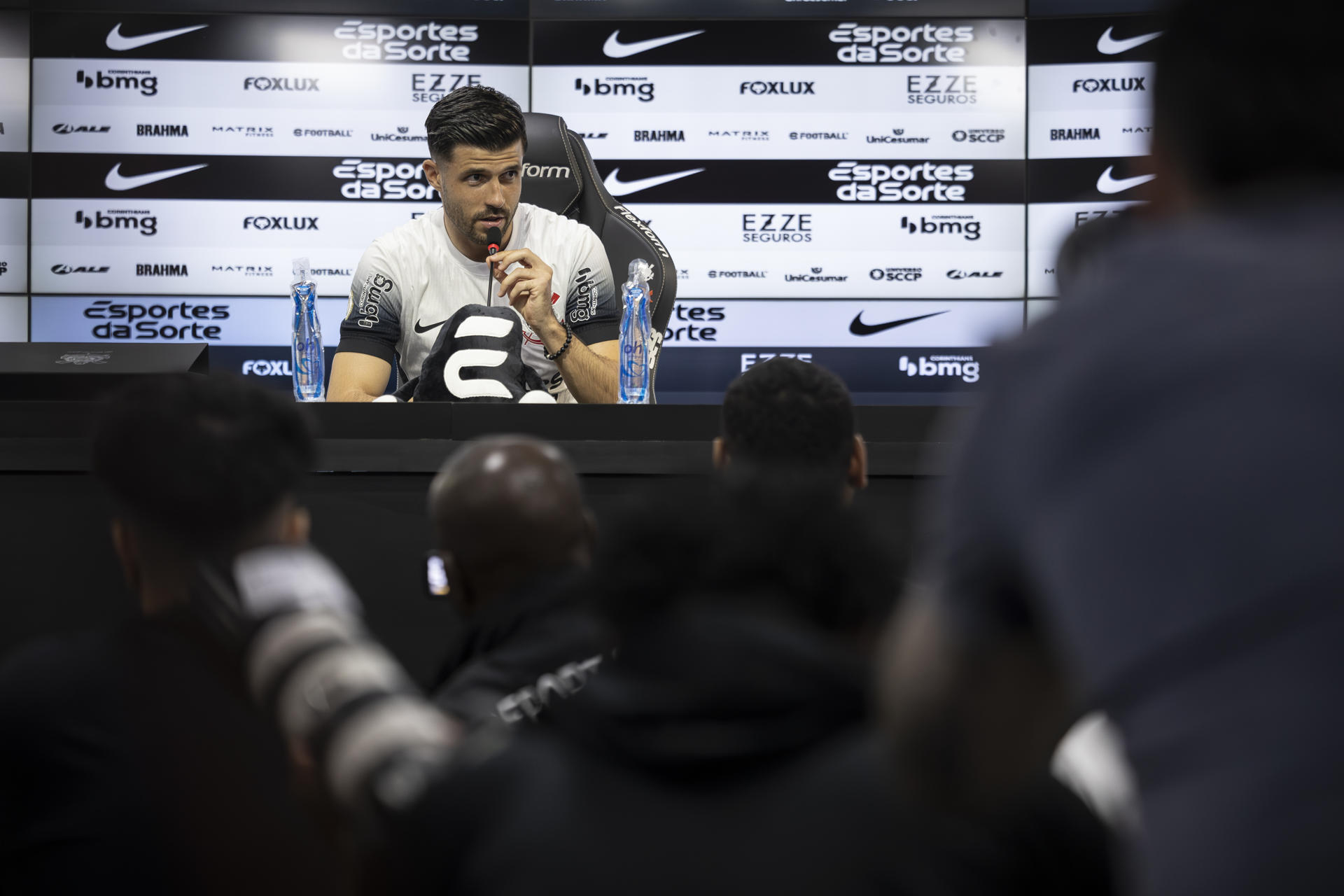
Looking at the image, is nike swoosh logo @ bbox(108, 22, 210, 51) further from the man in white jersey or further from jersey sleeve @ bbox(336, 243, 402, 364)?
jersey sleeve @ bbox(336, 243, 402, 364)

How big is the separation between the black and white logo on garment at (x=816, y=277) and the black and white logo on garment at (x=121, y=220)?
2.40m

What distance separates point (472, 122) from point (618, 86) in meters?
1.87

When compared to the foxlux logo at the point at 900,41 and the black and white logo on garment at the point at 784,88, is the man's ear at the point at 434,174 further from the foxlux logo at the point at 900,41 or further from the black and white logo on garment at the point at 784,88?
the foxlux logo at the point at 900,41

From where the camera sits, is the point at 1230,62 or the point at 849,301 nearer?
the point at 1230,62

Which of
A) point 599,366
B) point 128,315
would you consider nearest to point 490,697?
point 599,366

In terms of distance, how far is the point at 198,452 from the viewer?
0.92 meters

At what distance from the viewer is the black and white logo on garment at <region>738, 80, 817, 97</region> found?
14.9ft

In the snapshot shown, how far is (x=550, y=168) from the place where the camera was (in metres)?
3.25

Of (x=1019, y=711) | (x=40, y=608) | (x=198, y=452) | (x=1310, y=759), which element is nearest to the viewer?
(x=1310, y=759)

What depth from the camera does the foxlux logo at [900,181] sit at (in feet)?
14.9

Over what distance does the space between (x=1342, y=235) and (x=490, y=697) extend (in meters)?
0.78

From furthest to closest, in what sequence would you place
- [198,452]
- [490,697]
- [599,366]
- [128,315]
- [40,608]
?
[128,315] < [599,366] < [40,608] < [490,697] < [198,452]

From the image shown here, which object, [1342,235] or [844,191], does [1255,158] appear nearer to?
[1342,235]

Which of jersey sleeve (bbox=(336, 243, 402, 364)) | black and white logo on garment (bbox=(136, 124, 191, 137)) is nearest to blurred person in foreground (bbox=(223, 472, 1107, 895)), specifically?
jersey sleeve (bbox=(336, 243, 402, 364))
